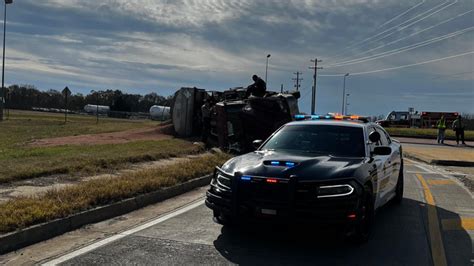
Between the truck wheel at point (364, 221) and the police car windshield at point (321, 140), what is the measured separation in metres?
0.78

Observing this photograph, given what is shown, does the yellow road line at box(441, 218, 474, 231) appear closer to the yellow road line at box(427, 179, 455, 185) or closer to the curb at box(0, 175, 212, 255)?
the yellow road line at box(427, 179, 455, 185)

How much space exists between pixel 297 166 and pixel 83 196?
11.9ft

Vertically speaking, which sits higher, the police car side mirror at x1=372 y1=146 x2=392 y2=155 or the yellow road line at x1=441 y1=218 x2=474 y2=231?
the police car side mirror at x1=372 y1=146 x2=392 y2=155

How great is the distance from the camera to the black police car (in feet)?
17.1

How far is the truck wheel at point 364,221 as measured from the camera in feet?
18.2

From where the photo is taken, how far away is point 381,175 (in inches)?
274

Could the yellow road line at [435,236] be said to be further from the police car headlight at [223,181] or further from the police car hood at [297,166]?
the police car headlight at [223,181]

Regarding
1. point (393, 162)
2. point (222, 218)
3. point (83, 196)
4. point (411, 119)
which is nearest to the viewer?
point (222, 218)

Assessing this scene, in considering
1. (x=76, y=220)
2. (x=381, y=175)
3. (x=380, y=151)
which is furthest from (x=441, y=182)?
(x=76, y=220)

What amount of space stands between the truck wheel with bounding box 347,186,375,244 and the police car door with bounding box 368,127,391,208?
1.94ft

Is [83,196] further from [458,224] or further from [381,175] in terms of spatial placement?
[458,224]

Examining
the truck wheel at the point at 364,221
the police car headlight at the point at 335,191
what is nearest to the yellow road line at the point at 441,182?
the truck wheel at the point at 364,221

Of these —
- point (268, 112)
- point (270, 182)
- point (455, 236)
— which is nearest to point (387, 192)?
point (455, 236)

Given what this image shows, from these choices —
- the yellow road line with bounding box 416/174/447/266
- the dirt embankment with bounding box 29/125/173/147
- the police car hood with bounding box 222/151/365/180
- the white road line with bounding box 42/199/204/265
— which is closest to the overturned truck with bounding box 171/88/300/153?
the dirt embankment with bounding box 29/125/173/147
